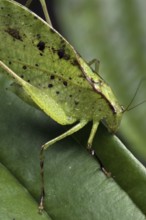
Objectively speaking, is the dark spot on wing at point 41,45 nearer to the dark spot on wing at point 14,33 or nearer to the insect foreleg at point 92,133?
the dark spot on wing at point 14,33

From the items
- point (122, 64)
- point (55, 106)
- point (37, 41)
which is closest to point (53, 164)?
point (55, 106)

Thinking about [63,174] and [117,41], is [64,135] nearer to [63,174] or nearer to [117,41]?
[63,174]

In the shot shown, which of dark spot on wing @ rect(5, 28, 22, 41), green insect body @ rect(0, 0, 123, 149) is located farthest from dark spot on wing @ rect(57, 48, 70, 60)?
dark spot on wing @ rect(5, 28, 22, 41)

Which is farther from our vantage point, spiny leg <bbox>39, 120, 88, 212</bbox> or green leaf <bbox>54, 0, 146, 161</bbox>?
green leaf <bbox>54, 0, 146, 161</bbox>

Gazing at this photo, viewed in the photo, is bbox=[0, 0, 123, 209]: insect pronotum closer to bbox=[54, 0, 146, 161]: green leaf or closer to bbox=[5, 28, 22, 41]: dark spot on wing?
bbox=[5, 28, 22, 41]: dark spot on wing

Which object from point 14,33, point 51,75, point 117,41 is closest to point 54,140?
point 51,75

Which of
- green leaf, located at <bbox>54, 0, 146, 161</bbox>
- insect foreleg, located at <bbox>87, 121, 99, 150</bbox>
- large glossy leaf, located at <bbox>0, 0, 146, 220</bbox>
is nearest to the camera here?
large glossy leaf, located at <bbox>0, 0, 146, 220</bbox>
